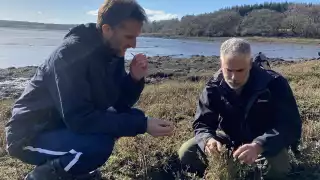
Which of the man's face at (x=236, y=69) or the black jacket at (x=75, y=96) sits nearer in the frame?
the black jacket at (x=75, y=96)

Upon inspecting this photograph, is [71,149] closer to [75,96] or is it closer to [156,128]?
[75,96]

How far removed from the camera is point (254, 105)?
3379mm

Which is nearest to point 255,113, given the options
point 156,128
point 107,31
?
point 156,128

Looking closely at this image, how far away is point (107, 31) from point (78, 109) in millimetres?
616

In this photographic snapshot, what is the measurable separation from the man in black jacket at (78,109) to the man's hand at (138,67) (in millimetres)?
300

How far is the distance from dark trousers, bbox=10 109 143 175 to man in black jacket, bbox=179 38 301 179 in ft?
2.84

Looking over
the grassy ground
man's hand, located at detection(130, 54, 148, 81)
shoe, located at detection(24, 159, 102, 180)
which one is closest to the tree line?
the grassy ground

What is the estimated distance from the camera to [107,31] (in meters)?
3.11

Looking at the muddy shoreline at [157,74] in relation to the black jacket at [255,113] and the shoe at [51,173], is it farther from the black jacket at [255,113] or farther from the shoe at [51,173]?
the black jacket at [255,113]

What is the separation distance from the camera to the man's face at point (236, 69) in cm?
320

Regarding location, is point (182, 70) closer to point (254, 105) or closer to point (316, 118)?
point (316, 118)

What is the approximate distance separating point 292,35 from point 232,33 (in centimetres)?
1351

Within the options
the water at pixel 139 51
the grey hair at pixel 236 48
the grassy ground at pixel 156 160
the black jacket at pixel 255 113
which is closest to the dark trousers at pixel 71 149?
the grassy ground at pixel 156 160

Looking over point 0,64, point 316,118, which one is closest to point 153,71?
point 0,64
